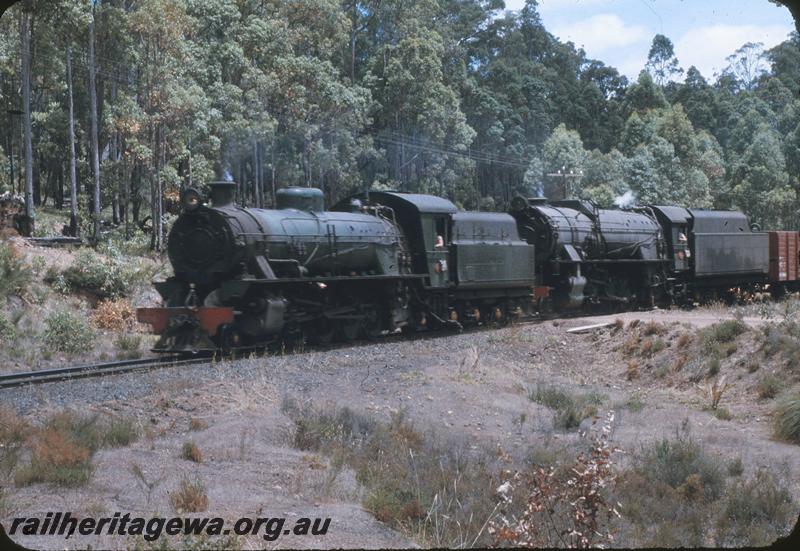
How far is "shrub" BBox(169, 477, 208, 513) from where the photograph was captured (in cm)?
815

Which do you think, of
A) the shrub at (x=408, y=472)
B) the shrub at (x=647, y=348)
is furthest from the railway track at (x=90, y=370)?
the shrub at (x=647, y=348)

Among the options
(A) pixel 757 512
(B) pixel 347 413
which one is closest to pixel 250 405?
(B) pixel 347 413

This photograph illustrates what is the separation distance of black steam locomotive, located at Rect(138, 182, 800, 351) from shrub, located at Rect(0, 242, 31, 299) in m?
6.68

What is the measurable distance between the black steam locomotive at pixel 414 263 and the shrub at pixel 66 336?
2267 mm

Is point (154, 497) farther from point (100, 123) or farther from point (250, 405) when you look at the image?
point (100, 123)

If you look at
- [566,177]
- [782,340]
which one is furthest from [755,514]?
[566,177]

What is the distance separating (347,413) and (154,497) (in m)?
4.34

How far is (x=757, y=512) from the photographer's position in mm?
9977

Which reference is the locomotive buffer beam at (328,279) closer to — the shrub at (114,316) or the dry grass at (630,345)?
the dry grass at (630,345)

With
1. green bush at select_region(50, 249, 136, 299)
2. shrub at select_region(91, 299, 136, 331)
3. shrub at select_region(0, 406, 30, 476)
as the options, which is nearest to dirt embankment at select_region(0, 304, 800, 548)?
shrub at select_region(0, 406, 30, 476)

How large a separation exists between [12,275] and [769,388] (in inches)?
757

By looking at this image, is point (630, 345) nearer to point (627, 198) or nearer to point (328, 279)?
point (328, 279)

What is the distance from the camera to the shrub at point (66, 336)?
19.6 metres

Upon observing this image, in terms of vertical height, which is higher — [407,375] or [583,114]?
[583,114]
